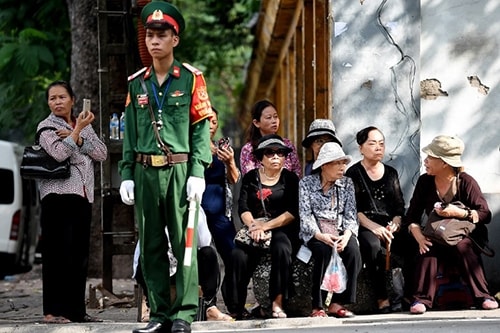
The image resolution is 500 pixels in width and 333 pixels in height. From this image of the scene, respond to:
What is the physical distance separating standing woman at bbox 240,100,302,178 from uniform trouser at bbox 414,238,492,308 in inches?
55.3

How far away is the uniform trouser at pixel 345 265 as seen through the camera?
27.8 ft

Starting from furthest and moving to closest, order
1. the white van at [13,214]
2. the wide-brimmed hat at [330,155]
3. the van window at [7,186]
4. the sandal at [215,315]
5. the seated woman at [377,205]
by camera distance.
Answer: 1. the van window at [7,186]
2. the white van at [13,214]
3. the seated woman at [377,205]
4. the wide-brimmed hat at [330,155]
5. the sandal at [215,315]

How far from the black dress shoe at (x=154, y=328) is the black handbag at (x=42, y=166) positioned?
1617 mm

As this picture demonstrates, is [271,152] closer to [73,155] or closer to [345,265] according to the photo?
[345,265]

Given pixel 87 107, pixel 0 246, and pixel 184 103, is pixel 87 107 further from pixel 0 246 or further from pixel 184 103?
pixel 0 246

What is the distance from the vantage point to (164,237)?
7477 mm

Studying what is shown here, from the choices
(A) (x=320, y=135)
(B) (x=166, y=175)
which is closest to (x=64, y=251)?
(B) (x=166, y=175)

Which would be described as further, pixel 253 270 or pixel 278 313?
pixel 253 270

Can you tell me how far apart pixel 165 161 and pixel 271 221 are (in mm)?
1684

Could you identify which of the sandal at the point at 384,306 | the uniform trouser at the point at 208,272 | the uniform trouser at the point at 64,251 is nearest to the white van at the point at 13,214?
the uniform trouser at the point at 64,251

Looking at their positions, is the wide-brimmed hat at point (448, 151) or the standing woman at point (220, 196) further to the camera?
the standing woman at point (220, 196)

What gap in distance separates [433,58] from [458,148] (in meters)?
1.46

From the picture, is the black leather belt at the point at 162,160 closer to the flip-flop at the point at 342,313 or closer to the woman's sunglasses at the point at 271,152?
the woman's sunglasses at the point at 271,152

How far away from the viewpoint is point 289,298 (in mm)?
8766
